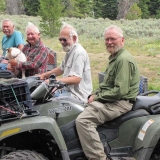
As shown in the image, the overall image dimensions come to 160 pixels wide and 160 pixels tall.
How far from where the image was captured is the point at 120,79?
3945mm

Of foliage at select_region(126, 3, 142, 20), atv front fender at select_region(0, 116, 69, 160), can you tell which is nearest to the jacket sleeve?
atv front fender at select_region(0, 116, 69, 160)

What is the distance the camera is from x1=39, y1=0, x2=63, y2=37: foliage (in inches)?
815

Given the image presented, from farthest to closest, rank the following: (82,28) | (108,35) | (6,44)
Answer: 1. (82,28)
2. (6,44)
3. (108,35)

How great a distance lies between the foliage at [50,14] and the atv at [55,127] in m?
16.8

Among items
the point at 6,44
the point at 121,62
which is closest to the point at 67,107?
the point at 121,62

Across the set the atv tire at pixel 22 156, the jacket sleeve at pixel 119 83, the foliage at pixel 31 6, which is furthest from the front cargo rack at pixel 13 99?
the foliage at pixel 31 6

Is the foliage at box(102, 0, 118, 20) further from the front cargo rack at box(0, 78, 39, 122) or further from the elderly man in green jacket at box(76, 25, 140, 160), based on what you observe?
the front cargo rack at box(0, 78, 39, 122)

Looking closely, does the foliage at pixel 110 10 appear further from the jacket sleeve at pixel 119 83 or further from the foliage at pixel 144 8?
the jacket sleeve at pixel 119 83

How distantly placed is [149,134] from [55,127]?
1042mm

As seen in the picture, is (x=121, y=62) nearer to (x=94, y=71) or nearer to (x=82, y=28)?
(x=94, y=71)

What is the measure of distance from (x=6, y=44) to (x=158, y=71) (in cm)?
584

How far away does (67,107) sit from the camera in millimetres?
3988

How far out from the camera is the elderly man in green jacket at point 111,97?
392 centimetres

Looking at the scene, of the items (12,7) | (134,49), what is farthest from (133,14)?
(134,49)
